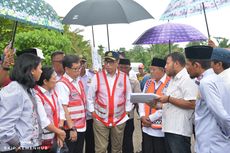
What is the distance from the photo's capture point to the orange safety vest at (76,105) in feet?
17.7

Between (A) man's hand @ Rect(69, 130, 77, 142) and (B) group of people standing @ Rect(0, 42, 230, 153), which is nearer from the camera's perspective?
(B) group of people standing @ Rect(0, 42, 230, 153)

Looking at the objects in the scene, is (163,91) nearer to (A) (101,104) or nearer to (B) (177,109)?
(B) (177,109)

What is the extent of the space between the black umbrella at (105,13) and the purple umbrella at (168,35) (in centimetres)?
102

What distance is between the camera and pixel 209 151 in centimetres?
368

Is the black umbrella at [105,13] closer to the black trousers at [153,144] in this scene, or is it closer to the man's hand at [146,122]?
the man's hand at [146,122]

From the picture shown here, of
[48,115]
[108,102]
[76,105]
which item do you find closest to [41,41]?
[108,102]

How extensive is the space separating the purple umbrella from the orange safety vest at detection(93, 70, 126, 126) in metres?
1.53

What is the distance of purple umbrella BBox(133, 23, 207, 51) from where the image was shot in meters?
7.23

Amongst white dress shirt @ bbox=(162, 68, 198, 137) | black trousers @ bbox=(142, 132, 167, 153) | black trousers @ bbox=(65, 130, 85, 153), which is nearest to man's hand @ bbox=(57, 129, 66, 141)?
black trousers @ bbox=(65, 130, 85, 153)

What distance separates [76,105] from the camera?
17.9 feet

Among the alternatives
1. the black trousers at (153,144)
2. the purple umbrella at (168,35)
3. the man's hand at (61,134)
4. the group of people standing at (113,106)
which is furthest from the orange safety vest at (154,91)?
the man's hand at (61,134)

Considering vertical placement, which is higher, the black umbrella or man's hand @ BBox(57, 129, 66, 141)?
the black umbrella

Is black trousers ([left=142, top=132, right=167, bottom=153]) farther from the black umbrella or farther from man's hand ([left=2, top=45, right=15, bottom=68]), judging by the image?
man's hand ([left=2, top=45, right=15, bottom=68])

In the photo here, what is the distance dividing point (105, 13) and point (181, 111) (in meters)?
2.13
